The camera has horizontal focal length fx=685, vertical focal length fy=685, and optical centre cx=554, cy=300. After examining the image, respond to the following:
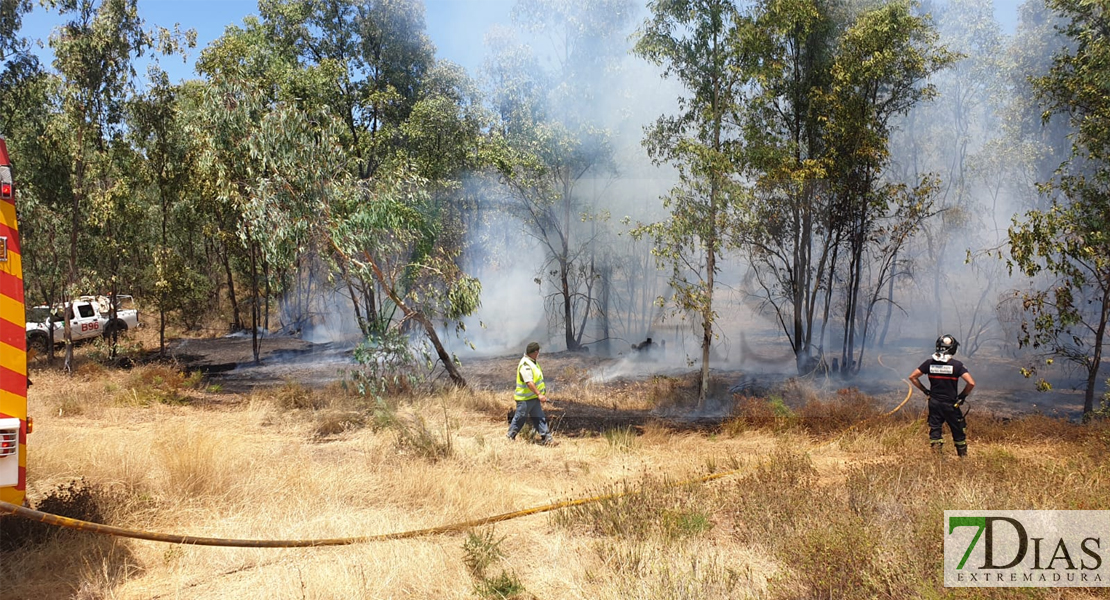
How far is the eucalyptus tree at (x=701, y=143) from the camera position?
35.9 feet

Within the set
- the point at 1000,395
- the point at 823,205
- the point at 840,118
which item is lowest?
the point at 1000,395

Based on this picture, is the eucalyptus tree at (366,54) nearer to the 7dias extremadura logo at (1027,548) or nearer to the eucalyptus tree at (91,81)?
the eucalyptus tree at (91,81)

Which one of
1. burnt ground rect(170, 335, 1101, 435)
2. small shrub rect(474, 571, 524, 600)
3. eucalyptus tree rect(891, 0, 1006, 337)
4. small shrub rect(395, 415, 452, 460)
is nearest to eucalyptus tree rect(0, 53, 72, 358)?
burnt ground rect(170, 335, 1101, 435)

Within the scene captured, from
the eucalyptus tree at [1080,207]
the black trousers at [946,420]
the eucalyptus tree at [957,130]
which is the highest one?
the eucalyptus tree at [957,130]

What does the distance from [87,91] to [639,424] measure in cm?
1296

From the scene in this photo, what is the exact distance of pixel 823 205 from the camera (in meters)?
14.7

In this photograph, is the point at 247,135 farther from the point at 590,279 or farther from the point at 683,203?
the point at 590,279

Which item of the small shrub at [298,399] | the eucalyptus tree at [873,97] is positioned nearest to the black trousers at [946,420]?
the eucalyptus tree at [873,97]

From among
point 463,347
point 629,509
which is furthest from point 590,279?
point 629,509

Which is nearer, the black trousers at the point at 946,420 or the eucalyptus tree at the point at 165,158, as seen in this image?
the black trousers at the point at 946,420

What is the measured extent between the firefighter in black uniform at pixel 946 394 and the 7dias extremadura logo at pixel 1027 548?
2.22 metres

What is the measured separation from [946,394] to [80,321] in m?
21.6

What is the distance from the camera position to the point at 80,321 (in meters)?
19.6

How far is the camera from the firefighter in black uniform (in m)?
6.69
